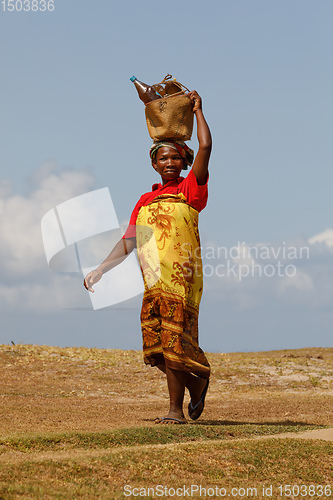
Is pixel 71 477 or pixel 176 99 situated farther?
pixel 176 99

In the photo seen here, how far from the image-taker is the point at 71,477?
4.25 metres

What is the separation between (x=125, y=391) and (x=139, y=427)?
6018 mm

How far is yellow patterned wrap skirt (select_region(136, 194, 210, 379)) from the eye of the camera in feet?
21.5

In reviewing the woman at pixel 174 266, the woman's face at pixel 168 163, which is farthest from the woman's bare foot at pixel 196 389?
the woman's face at pixel 168 163

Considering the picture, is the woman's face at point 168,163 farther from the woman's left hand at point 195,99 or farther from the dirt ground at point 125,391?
the dirt ground at point 125,391

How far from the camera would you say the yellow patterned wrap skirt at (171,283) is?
6.56 metres

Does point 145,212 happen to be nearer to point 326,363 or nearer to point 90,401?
point 90,401

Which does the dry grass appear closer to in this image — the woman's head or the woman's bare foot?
the woman's bare foot

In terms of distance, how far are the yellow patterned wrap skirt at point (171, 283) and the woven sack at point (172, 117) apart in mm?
737

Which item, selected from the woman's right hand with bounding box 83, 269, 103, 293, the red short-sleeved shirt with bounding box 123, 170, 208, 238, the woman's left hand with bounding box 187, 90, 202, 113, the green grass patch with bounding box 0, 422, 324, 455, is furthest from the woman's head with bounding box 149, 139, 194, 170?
the green grass patch with bounding box 0, 422, 324, 455

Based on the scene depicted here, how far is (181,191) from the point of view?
6.86 meters

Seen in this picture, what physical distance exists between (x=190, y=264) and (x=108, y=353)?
36.1 feet

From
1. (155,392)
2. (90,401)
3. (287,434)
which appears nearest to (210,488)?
(287,434)

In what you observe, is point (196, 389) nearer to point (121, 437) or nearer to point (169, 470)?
point (121, 437)
